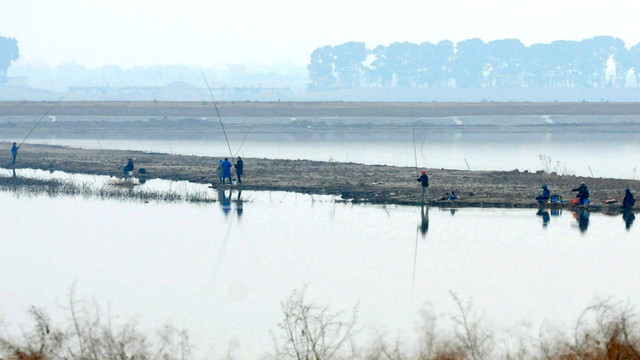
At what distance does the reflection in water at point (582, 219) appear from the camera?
30456 mm

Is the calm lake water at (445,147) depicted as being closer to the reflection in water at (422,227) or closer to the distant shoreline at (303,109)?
the distant shoreline at (303,109)

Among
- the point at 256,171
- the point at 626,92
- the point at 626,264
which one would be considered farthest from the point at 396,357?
the point at 626,92

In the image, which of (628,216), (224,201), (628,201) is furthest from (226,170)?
(628,216)

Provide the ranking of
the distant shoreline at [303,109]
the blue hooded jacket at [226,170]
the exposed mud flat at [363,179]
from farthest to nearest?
1. the distant shoreline at [303,109]
2. the blue hooded jacket at [226,170]
3. the exposed mud flat at [363,179]

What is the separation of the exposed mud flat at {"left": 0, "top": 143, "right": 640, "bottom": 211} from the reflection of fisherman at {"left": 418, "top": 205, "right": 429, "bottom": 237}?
4.17 ft

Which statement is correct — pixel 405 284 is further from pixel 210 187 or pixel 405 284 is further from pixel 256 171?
pixel 256 171

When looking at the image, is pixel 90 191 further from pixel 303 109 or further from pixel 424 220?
pixel 303 109

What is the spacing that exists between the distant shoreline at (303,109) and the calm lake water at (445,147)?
40.3 feet

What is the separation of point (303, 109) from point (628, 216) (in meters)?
95.7

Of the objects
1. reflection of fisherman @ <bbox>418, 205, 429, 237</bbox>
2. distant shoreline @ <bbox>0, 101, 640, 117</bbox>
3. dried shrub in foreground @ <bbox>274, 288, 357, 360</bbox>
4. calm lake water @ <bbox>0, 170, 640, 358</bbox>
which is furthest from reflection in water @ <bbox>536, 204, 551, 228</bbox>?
distant shoreline @ <bbox>0, 101, 640, 117</bbox>

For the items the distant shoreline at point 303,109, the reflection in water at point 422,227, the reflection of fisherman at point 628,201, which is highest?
the distant shoreline at point 303,109

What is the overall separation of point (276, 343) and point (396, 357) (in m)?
3.41

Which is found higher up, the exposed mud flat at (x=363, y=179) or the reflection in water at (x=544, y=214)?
the exposed mud flat at (x=363, y=179)

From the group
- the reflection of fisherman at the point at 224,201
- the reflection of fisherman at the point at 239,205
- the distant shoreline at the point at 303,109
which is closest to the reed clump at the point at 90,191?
the reflection of fisherman at the point at 224,201
